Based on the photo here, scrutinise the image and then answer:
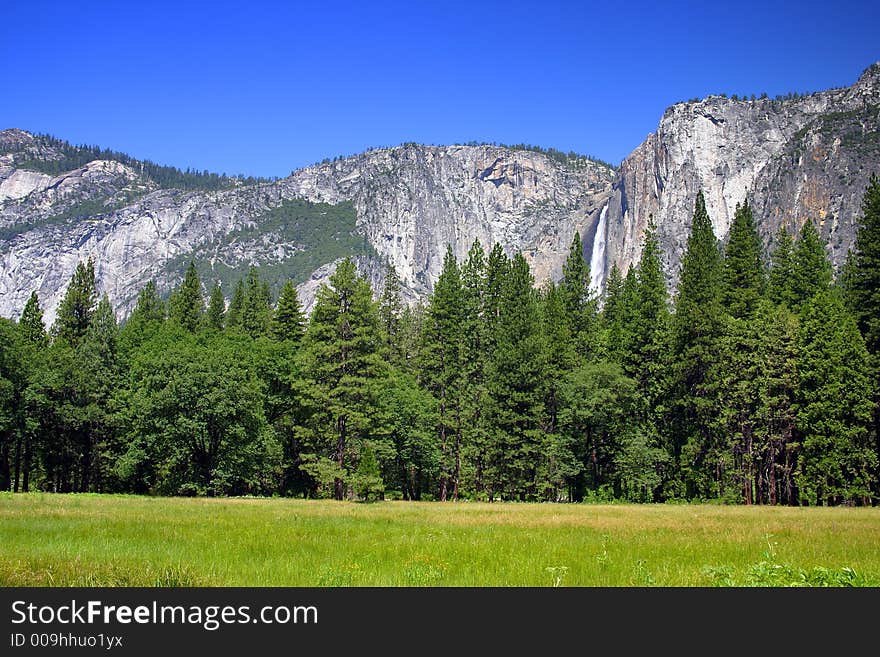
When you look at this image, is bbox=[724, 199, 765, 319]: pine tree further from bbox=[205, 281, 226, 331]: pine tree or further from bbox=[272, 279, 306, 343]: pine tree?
bbox=[205, 281, 226, 331]: pine tree

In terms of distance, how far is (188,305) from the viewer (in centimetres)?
7600

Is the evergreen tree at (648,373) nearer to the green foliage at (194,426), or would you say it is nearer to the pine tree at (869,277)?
the pine tree at (869,277)

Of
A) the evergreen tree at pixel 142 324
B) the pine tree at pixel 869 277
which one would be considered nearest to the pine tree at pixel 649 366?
the pine tree at pixel 869 277

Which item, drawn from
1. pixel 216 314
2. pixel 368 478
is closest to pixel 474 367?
pixel 368 478

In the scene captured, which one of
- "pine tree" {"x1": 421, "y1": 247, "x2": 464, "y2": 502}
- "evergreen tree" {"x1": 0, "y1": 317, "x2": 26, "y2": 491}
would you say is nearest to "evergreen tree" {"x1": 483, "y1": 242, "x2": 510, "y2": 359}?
"pine tree" {"x1": 421, "y1": 247, "x2": 464, "y2": 502}

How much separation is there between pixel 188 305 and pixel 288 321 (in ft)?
65.6

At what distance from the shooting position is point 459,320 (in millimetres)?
56844

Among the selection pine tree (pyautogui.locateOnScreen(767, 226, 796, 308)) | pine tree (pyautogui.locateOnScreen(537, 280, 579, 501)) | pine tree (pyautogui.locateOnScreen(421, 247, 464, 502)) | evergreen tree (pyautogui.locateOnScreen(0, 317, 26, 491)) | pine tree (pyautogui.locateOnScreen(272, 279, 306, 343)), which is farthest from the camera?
pine tree (pyautogui.locateOnScreen(272, 279, 306, 343))

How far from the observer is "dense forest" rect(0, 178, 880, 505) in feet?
129

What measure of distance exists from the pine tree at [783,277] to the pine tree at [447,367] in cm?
2324

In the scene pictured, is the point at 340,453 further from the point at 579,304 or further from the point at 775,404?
the point at 579,304

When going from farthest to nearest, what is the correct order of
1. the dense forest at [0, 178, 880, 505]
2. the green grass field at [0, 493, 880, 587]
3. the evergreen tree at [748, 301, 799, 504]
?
1. the dense forest at [0, 178, 880, 505]
2. the evergreen tree at [748, 301, 799, 504]
3. the green grass field at [0, 493, 880, 587]

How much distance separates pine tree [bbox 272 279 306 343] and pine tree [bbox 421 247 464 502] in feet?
37.4

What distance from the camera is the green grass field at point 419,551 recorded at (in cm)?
996
